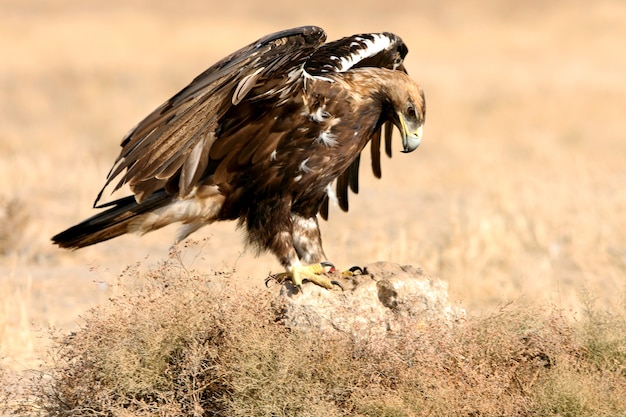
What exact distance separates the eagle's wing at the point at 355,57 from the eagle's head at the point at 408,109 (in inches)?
15.8

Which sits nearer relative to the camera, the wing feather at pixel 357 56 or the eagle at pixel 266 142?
the eagle at pixel 266 142

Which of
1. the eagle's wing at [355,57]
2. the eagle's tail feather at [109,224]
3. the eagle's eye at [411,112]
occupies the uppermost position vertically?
the eagle's wing at [355,57]

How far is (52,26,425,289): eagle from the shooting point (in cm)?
540

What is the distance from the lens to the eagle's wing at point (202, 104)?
5312 mm

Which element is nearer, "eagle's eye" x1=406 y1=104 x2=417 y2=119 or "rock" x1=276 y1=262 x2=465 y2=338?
"rock" x1=276 y1=262 x2=465 y2=338

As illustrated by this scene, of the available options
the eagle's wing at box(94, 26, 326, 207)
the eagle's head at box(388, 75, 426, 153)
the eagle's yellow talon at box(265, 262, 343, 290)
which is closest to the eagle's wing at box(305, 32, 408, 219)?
the eagle's wing at box(94, 26, 326, 207)

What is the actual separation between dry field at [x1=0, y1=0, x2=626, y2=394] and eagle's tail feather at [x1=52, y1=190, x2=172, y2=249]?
44 cm

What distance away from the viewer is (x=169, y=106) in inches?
214

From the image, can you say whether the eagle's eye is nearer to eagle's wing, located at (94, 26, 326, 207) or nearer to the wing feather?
the wing feather

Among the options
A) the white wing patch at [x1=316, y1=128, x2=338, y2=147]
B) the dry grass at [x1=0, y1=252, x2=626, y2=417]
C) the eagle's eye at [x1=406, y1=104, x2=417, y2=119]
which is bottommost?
the dry grass at [x1=0, y1=252, x2=626, y2=417]

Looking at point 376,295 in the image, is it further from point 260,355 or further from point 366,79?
point 366,79

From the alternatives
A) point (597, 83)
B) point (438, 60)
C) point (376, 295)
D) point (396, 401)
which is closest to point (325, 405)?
point (396, 401)

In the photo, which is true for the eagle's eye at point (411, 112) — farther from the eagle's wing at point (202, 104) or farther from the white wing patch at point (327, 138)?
the eagle's wing at point (202, 104)

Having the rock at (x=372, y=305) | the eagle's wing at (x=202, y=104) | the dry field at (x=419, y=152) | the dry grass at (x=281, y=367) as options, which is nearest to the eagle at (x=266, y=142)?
the eagle's wing at (x=202, y=104)
